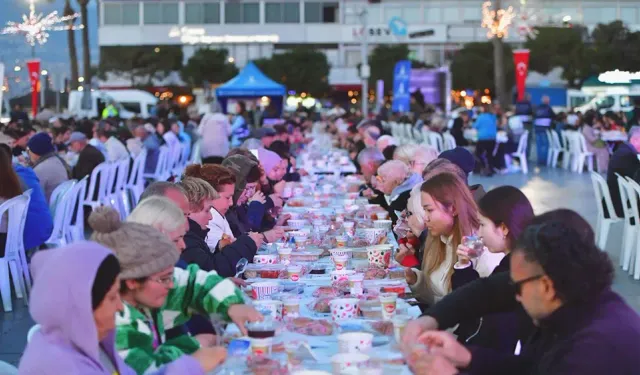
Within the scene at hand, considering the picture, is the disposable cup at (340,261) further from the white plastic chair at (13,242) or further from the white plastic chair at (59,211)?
the white plastic chair at (59,211)

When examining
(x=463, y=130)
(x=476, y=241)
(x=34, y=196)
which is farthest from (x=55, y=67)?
(x=476, y=241)

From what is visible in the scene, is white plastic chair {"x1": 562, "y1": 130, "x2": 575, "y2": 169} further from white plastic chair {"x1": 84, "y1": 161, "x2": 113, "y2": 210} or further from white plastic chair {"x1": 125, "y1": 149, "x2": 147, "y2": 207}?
white plastic chair {"x1": 84, "y1": 161, "x2": 113, "y2": 210}

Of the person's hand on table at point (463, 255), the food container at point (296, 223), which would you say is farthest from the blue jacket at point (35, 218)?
the person's hand on table at point (463, 255)

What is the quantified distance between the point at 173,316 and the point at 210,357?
1.87ft

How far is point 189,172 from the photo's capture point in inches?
255

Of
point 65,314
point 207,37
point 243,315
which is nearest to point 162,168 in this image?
point 243,315

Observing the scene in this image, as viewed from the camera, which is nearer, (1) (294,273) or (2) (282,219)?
(1) (294,273)

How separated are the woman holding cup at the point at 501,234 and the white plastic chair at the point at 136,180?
33.7ft

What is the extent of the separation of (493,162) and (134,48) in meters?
51.2

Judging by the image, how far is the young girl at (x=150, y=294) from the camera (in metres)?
3.23

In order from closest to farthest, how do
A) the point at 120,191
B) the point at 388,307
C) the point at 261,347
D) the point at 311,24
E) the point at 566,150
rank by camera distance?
1. the point at 261,347
2. the point at 388,307
3. the point at 120,191
4. the point at 566,150
5. the point at 311,24

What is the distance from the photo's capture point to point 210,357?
3205mm

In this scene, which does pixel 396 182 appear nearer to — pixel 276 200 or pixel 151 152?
pixel 276 200

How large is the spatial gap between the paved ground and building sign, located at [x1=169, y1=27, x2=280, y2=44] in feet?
160
